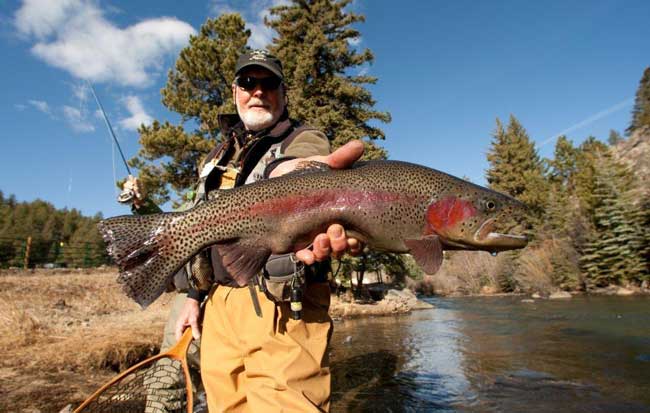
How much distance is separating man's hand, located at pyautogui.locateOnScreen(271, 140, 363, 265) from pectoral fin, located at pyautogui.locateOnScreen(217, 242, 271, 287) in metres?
0.24

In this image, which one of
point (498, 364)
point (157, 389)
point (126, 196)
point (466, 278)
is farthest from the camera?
point (466, 278)

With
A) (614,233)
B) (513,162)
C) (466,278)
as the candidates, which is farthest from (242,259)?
(513,162)

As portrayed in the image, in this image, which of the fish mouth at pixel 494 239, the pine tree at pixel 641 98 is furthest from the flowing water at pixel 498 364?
the pine tree at pixel 641 98

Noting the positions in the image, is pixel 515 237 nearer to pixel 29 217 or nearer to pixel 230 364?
pixel 230 364

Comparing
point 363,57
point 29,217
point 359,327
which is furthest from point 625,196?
point 29,217

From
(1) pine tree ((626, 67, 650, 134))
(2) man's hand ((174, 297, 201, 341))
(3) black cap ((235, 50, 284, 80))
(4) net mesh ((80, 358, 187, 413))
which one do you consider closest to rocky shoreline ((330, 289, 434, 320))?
(4) net mesh ((80, 358, 187, 413))

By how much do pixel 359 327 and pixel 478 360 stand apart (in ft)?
20.3

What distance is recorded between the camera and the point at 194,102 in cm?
2348

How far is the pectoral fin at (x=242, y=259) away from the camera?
97.7 inches

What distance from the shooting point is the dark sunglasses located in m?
3.57

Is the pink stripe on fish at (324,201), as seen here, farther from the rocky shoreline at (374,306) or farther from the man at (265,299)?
the rocky shoreline at (374,306)

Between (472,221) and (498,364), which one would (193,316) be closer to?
(472,221)

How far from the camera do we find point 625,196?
90.8ft

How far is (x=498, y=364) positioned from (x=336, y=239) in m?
8.35
